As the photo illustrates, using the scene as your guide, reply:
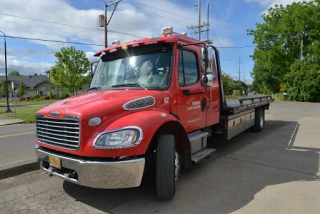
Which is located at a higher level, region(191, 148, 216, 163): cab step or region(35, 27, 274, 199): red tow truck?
region(35, 27, 274, 199): red tow truck

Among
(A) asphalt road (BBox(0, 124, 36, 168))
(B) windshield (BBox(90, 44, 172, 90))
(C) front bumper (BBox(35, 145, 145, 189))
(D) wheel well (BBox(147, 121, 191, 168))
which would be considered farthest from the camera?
(A) asphalt road (BBox(0, 124, 36, 168))

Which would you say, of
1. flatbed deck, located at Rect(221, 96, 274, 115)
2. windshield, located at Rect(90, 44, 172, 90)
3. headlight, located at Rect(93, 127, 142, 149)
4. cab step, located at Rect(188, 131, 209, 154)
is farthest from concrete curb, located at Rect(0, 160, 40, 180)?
flatbed deck, located at Rect(221, 96, 274, 115)

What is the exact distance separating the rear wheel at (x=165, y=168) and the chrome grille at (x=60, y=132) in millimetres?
1100

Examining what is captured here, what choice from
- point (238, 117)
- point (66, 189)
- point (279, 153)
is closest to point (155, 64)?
point (66, 189)

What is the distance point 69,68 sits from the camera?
37.4m

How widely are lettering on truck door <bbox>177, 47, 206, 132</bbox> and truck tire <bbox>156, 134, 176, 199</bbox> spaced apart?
2.70 feet

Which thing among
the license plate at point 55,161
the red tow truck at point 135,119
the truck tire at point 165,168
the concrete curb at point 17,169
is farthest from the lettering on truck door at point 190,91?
the concrete curb at point 17,169

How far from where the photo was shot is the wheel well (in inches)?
142

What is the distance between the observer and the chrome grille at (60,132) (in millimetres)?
3188

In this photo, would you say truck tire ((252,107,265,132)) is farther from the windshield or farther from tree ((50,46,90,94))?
tree ((50,46,90,94))

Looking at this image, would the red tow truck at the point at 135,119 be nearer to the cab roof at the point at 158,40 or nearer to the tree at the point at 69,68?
the cab roof at the point at 158,40

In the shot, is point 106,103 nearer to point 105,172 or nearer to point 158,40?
point 105,172

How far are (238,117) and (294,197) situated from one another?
10.6ft

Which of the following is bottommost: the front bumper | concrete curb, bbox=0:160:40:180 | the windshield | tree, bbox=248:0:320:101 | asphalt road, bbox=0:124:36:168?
asphalt road, bbox=0:124:36:168
